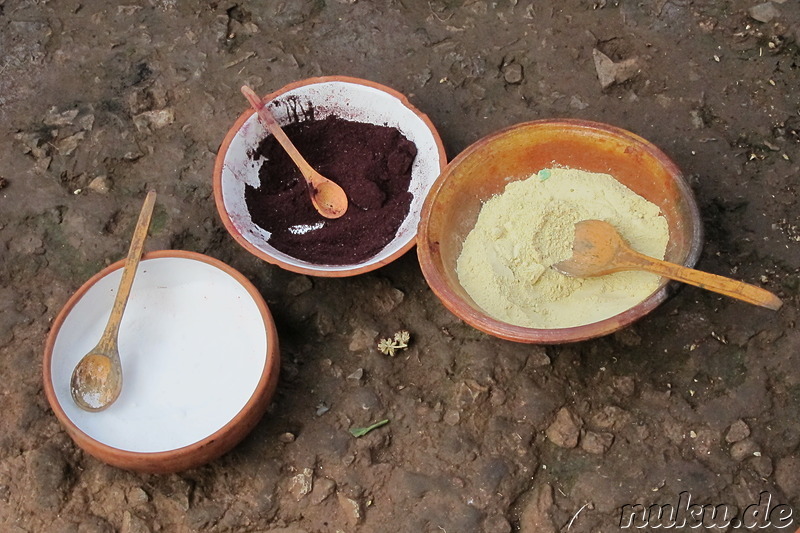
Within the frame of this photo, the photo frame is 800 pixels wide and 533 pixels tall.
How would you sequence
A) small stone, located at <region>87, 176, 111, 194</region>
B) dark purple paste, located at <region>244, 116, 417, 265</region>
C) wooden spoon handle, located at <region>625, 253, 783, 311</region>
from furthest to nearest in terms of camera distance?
1. small stone, located at <region>87, 176, 111, 194</region>
2. dark purple paste, located at <region>244, 116, 417, 265</region>
3. wooden spoon handle, located at <region>625, 253, 783, 311</region>

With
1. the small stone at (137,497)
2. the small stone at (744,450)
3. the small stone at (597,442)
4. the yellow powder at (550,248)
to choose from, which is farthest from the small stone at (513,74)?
the small stone at (137,497)

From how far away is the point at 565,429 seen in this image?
240cm

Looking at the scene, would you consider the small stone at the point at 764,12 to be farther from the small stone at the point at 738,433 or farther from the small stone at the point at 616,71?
the small stone at the point at 738,433

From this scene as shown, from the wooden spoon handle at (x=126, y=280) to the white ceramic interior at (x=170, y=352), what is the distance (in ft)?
0.25

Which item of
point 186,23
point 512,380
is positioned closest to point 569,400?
point 512,380

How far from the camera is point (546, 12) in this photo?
10.8 feet

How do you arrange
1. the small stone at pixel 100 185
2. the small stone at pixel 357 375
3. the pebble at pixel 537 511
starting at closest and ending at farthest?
the pebble at pixel 537 511 → the small stone at pixel 357 375 → the small stone at pixel 100 185

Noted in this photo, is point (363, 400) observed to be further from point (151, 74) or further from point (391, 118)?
point (151, 74)

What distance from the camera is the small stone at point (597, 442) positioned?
2359 mm

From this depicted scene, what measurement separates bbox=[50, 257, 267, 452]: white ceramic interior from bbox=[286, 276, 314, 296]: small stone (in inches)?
9.2

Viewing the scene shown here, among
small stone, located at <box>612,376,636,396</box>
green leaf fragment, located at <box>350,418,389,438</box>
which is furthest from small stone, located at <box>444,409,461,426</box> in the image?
small stone, located at <box>612,376,636,396</box>

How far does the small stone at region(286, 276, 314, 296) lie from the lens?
2.73m

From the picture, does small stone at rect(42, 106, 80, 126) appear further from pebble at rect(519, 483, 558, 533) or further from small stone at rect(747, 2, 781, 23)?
small stone at rect(747, 2, 781, 23)

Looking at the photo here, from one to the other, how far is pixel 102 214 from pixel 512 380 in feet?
5.46
